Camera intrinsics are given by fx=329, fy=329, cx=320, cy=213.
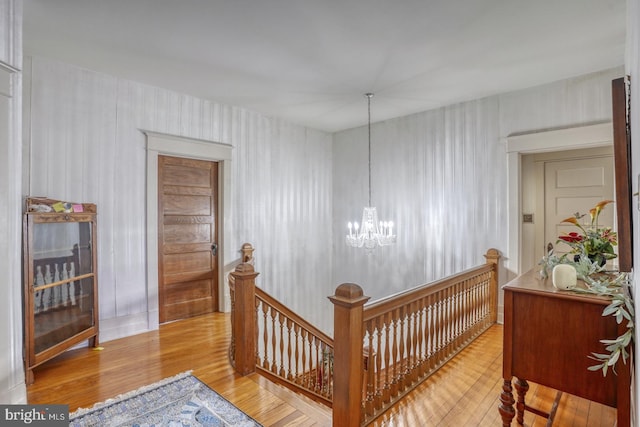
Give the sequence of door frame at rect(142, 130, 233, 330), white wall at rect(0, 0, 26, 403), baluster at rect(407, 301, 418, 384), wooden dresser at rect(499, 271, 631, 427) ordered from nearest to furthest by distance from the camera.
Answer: wooden dresser at rect(499, 271, 631, 427), white wall at rect(0, 0, 26, 403), baluster at rect(407, 301, 418, 384), door frame at rect(142, 130, 233, 330)

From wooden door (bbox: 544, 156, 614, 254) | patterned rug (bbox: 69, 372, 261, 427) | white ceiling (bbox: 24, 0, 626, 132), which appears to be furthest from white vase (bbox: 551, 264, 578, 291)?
wooden door (bbox: 544, 156, 614, 254)

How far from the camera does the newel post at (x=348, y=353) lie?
182cm

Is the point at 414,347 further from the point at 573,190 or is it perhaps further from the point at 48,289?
the point at 48,289

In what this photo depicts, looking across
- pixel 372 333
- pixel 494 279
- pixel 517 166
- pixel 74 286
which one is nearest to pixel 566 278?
pixel 372 333

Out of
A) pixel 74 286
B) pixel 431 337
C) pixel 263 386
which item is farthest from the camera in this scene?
pixel 74 286

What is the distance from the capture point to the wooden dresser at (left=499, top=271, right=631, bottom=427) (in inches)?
59.1

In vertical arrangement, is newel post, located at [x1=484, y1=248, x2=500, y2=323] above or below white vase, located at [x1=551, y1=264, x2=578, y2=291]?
below

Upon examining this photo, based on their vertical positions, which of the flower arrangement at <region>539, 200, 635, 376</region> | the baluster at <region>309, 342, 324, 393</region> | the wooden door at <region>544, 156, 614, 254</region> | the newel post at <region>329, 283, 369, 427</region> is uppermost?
the wooden door at <region>544, 156, 614, 254</region>

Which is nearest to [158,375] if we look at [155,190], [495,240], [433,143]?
[155,190]

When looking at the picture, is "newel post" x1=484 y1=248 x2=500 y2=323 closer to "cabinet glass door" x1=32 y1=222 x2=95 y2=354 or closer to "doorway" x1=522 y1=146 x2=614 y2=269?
"doorway" x1=522 y1=146 x2=614 y2=269

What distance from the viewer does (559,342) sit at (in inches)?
64.1

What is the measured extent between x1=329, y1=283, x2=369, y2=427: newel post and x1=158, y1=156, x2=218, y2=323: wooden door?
9.28 ft

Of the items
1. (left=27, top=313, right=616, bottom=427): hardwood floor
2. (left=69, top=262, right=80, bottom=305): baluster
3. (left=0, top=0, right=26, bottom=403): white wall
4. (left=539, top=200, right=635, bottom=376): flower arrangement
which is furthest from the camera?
(left=69, top=262, right=80, bottom=305): baluster

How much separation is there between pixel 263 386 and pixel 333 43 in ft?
9.18
